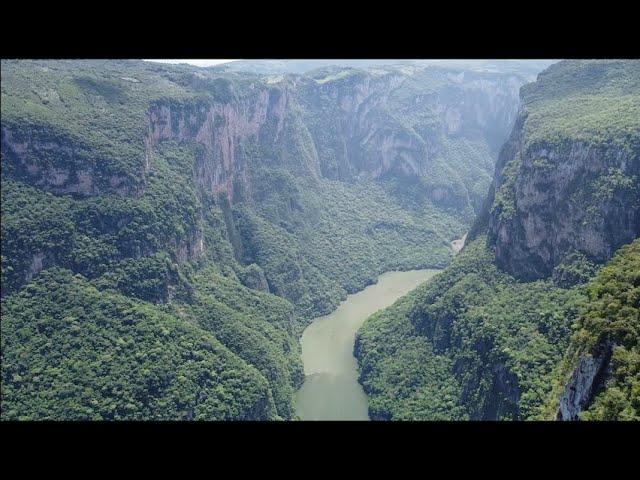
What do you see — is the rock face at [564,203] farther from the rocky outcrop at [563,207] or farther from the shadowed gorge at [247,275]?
the shadowed gorge at [247,275]

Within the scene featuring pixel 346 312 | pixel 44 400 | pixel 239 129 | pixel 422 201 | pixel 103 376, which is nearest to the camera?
pixel 44 400

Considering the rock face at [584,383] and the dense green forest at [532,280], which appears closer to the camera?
the rock face at [584,383]

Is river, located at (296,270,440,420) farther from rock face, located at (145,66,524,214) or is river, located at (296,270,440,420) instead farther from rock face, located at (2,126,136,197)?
rock face, located at (2,126,136,197)

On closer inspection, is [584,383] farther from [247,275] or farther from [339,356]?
[247,275]

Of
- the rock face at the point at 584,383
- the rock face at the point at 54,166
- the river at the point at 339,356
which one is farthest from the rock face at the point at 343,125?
the rock face at the point at 584,383

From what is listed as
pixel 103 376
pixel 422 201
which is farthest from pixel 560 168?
Result: pixel 422 201

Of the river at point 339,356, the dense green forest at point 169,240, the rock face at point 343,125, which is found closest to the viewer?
the dense green forest at point 169,240
